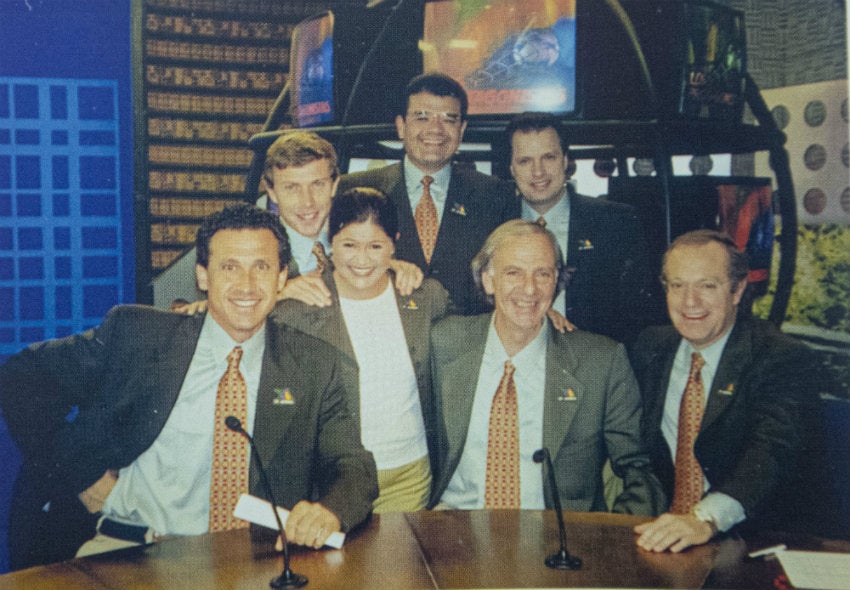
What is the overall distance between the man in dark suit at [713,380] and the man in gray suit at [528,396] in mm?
192

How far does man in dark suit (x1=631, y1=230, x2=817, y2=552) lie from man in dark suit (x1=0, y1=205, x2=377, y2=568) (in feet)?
4.12

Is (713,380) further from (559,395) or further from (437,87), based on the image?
(437,87)

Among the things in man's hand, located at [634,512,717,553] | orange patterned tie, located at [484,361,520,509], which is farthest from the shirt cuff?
orange patterned tie, located at [484,361,520,509]

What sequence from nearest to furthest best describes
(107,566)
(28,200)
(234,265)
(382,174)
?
1. (107,566)
2. (234,265)
3. (28,200)
4. (382,174)

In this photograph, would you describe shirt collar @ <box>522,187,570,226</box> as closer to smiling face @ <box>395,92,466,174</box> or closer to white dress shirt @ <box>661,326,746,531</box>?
smiling face @ <box>395,92,466,174</box>

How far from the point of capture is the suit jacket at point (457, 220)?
3.19m

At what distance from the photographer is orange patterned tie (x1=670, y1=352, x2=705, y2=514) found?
10.2ft

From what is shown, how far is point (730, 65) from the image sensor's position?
328cm

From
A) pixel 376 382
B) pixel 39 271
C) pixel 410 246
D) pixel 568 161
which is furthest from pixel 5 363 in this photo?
pixel 568 161

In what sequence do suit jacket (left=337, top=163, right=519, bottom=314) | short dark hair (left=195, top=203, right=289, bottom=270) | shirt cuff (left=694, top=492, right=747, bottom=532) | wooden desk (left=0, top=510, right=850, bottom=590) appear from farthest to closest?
suit jacket (left=337, top=163, right=519, bottom=314), short dark hair (left=195, top=203, right=289, bottom=270), shirt cuff (left=694, top=492, right=747, bottom=532), wooden desk (left=0, top=510, right=850, bottom=590)

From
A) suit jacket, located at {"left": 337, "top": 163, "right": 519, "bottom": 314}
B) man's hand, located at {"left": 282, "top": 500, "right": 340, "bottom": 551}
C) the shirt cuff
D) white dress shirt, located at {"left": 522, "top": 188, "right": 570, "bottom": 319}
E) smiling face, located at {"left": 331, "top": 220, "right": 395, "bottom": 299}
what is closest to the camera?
man's hand, located at {"left": 282, "top": 500, "right": 340, "bottom": 551}

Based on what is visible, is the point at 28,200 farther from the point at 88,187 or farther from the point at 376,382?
the point at 376,382

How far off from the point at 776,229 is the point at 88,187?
2.81 metres

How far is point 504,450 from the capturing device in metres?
3.02
